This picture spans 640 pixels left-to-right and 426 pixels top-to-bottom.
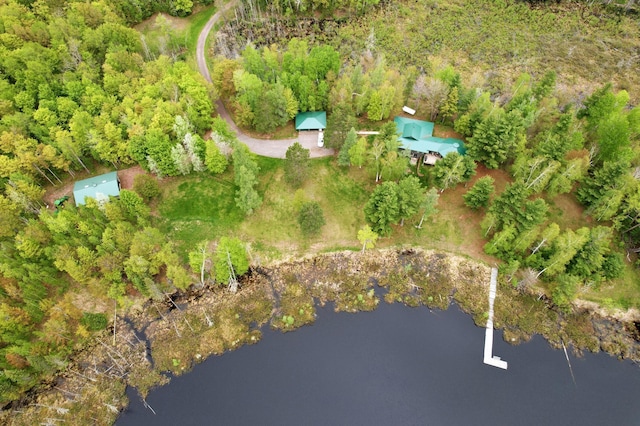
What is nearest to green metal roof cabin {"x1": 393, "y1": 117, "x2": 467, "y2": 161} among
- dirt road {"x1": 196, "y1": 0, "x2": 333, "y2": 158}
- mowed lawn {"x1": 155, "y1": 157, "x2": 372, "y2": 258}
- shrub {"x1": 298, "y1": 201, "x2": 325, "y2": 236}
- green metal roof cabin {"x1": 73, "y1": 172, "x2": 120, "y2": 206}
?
mowed lawn {"x1": 155, "y1": 157, "x2": 372, "y2": 258}

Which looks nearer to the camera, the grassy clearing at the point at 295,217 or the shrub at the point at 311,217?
the shrub at the point at 311,217

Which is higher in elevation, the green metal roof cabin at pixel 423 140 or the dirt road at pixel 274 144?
the green metal roof cabin at pixel 423 140

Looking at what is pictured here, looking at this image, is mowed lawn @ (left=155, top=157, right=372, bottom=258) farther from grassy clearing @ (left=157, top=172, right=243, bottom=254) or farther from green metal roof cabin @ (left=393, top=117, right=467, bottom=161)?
green metal roof cabin @ (left=393, top=117, right=467, bottom=161)

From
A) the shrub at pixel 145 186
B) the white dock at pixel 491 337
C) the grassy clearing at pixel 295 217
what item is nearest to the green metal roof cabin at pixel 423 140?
the grassy clearing at pixel 295 217

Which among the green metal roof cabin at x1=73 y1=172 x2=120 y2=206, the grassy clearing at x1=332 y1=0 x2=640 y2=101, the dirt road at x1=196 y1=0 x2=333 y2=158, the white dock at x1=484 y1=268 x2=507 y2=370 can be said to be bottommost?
the white dock at x1=484 y1=268 x2=507 y2=370

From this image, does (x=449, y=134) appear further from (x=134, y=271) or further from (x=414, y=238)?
(x=134, y=271)

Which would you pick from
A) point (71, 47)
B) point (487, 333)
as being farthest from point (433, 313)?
point (71, 47)

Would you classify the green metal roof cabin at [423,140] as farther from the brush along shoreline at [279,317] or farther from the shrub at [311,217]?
the shrub at [311,217]
